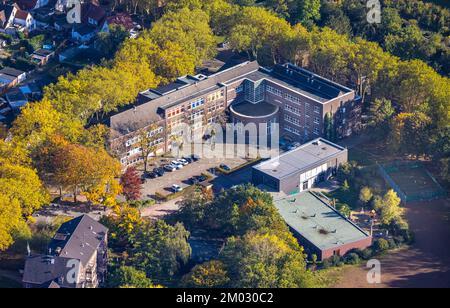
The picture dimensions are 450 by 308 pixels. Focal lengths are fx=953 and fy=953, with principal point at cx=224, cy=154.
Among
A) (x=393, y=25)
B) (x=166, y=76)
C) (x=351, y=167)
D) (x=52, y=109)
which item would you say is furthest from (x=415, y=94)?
(x=52, y=109)

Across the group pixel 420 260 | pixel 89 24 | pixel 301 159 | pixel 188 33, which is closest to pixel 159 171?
pixel 301 159

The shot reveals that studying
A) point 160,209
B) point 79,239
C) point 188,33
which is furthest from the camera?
point 188,33

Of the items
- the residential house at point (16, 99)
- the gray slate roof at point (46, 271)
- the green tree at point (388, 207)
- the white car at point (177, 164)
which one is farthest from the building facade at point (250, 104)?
the gray slate roof at point (46, 271)

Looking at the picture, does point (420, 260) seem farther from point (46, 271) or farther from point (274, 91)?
point (46, 271)

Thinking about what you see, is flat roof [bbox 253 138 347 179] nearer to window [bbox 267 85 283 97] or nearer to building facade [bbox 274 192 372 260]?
building facade [bbox 274 192 372 260]

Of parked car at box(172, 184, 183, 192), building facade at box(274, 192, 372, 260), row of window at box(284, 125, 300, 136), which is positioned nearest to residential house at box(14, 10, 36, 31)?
row of window at box(284, 125, 300, 136)

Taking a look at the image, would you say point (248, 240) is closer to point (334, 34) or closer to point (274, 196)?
point (274, 196)
